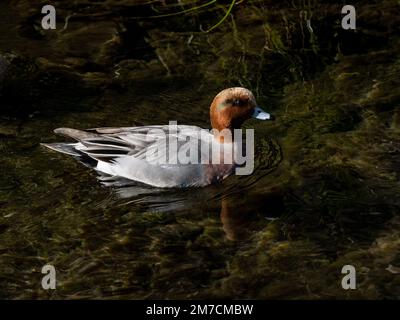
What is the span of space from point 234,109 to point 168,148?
610 millimetres

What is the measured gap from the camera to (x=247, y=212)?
6484mm

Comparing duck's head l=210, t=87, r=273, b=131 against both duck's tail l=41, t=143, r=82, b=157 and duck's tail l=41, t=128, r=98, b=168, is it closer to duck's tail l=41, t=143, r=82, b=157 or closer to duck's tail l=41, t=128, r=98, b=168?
duck's tail l=41, t=128, r=98, b=168

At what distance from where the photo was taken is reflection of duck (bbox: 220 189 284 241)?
625cm

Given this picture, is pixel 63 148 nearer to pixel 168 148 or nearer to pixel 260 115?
pixel 168 148

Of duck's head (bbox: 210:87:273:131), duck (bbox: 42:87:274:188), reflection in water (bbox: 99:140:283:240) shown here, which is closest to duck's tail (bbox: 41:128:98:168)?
duck (bbox: 42:87:274:188)

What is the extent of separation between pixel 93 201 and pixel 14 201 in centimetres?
56

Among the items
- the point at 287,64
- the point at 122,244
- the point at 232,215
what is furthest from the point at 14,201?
the point at 287,64

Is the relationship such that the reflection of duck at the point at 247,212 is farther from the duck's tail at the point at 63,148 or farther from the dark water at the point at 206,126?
the duck's tail at the point at 63,148

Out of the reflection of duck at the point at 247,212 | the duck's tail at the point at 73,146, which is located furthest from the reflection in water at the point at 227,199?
the duck's tail at the point at 73,146

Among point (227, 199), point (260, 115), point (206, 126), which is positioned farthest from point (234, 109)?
point (227, 199)

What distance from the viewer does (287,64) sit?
8.45m

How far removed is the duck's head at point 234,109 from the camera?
7.09m

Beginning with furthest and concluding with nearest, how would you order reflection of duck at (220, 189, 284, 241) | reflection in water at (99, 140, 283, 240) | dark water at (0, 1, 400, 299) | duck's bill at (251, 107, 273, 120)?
duck's bill at (251, 107, 273, 120)
reflection in water at (99, 140, 283, 240)
reflection of duck at (220, 189, 284, 241)
dark water at (0, 1, 400, 299)

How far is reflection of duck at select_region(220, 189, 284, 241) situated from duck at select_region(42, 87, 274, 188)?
15.6 inches
